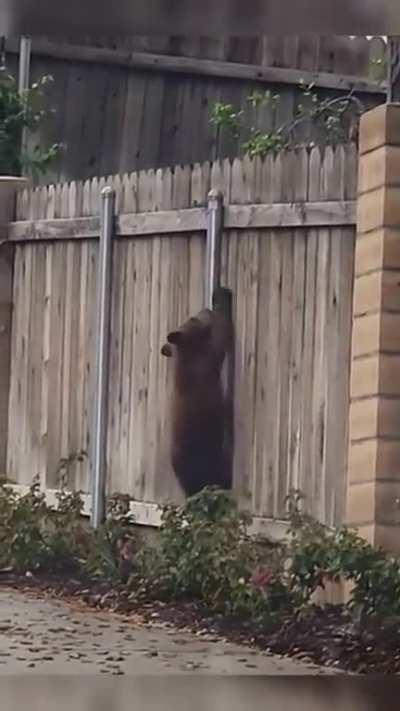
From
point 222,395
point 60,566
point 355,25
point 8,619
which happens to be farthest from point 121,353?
point 355,25

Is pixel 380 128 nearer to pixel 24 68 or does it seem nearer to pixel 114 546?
pixel 24 68

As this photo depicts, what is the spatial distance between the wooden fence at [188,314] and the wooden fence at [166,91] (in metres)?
0.05

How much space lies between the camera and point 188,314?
6.32 ft

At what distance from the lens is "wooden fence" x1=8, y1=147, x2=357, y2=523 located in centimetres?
187

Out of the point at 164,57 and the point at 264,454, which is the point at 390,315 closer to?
the point at 264,454

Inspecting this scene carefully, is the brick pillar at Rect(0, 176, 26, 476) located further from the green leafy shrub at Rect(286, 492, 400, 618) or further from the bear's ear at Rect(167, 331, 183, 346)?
the green leafy shrub at Rect(286, 492, 400, 618)

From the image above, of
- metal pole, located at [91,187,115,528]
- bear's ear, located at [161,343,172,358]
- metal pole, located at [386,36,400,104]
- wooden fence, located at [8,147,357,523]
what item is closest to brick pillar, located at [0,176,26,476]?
wooden fence, located at [8,147,357,523]

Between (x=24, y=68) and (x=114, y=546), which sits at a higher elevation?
(x=24, y=68)

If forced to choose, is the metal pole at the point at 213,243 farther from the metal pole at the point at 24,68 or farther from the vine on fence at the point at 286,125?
the metal pole at the point at 24,68

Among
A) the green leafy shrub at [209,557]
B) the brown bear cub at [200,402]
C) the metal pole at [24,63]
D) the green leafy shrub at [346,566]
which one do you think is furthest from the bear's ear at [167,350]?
the metal pole at [24,63]

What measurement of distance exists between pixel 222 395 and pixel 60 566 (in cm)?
32

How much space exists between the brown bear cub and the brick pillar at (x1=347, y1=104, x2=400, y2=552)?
18 centimetres

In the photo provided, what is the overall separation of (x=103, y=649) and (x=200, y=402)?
0.36 metres

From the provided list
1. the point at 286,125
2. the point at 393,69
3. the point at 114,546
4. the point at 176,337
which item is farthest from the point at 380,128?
the point at 114,546
